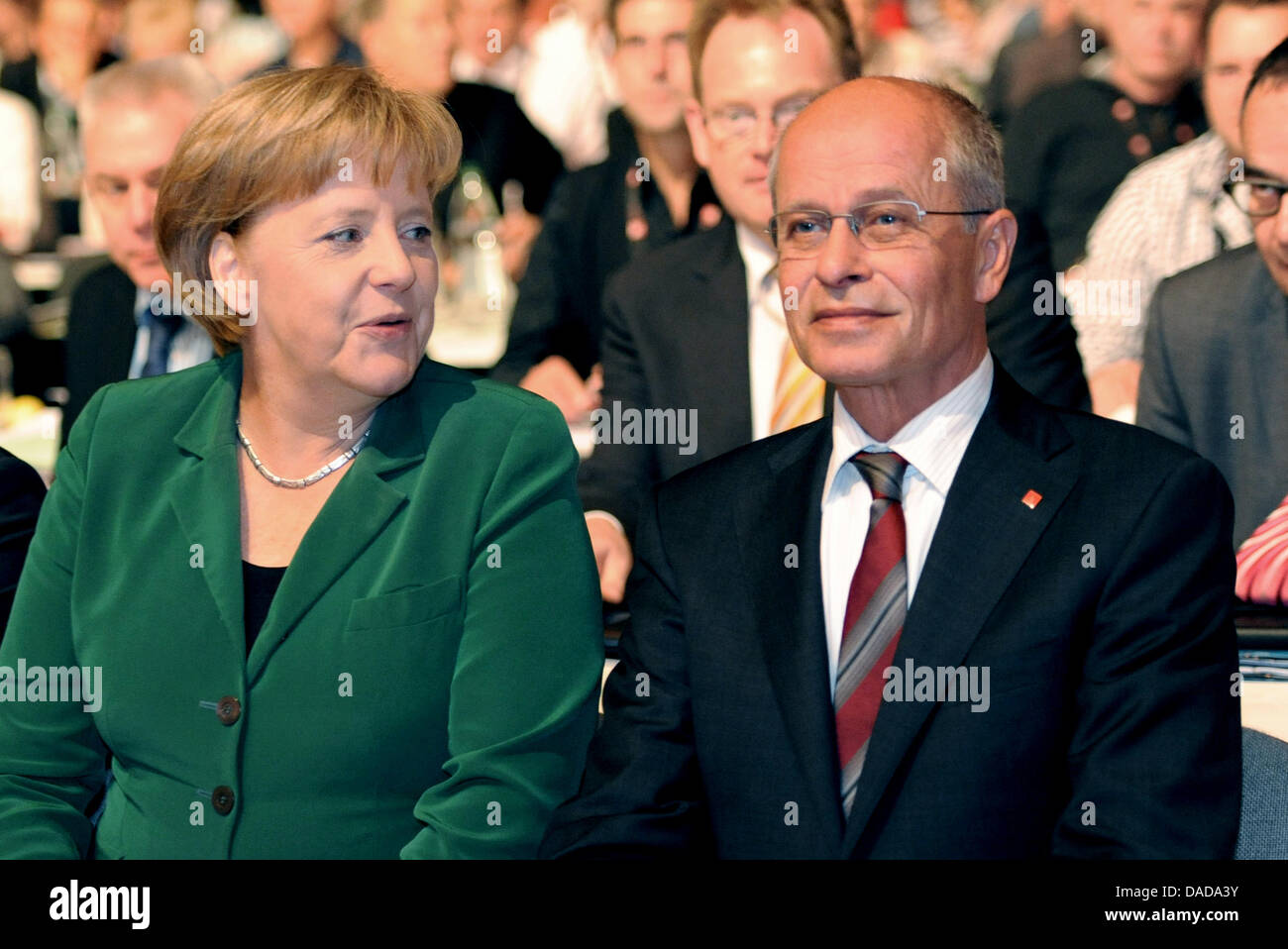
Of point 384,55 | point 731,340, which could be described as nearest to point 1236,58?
point 731,340

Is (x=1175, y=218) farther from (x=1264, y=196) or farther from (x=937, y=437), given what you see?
(x=937, y=437)

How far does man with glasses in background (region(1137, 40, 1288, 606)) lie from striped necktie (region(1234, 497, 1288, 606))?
0.23 feet

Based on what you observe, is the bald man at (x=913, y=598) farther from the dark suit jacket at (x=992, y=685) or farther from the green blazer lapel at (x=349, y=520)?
the green blazer lapel at (x=349, y=520)

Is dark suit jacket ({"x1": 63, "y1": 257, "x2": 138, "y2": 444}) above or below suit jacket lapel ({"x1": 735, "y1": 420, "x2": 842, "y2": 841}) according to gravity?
above

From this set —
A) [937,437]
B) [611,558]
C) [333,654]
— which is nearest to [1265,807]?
[937,437]

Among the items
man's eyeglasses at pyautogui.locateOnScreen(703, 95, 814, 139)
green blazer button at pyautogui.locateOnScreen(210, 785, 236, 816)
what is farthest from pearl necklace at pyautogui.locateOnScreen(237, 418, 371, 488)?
man's eyeglasses at pyautogui.locateOnScreen(703, 95, 814, 139)

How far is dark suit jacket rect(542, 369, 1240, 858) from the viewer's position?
1.72 m

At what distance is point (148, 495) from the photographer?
6.77 feet

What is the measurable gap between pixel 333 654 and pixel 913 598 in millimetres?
675

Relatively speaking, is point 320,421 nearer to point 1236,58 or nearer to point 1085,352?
point 1085,352

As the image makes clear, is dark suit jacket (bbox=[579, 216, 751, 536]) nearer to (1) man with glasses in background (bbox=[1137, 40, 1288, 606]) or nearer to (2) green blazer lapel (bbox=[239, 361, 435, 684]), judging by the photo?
(1) man with glasses in background (bbox=[1137, 40, 1288, 606])

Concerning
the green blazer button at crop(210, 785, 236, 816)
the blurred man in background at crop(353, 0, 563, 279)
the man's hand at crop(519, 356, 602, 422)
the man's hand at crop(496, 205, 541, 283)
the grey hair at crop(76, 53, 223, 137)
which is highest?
the blurred man in background at crop(353, 0, 563, 279)

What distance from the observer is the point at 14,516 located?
2330 millimetres

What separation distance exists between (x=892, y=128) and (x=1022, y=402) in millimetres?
359
